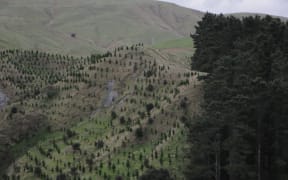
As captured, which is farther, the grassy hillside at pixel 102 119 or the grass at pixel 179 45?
the grass at pixel 179 45

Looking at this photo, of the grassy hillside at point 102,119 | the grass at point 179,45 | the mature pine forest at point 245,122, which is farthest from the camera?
the grass at point 179,45

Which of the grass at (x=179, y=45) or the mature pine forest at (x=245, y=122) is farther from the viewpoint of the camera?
the grass at (x=179, y=45)

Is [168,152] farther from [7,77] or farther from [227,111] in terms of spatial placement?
[7,77]

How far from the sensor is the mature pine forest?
29594mm

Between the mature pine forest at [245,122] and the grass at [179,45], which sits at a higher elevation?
the grass at [179,45]

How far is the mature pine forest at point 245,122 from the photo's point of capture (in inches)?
1165

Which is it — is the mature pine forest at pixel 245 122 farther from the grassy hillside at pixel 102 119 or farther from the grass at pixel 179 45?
the grass at pixel 179 45

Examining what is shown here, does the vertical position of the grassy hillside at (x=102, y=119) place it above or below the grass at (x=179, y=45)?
below

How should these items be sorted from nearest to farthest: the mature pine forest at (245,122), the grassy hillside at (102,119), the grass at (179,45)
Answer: the mature pine forest at (245,122), the grassy hillside at (102,119), the grass at (179,45)

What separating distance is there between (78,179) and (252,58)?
59.3 feet

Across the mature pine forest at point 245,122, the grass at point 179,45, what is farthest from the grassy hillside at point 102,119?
the grass at point 179,45

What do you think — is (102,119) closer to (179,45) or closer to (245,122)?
(245,122)

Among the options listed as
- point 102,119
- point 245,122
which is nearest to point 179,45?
point 102,119

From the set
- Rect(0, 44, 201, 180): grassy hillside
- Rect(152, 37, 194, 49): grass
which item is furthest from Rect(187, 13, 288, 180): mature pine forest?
Rect(152, 37, 194, 49): grass
